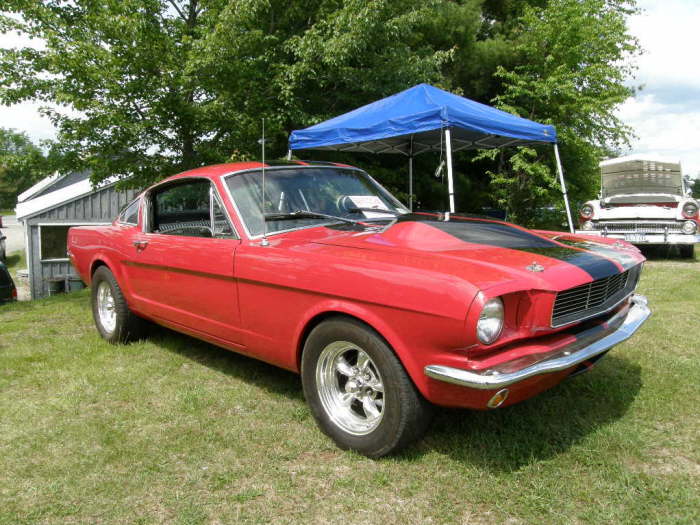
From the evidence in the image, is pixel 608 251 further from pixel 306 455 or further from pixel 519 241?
pixel 306 455

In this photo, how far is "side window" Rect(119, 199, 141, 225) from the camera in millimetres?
4590

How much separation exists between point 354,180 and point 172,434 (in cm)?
225

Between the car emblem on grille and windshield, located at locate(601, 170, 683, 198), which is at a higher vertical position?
windshield, located at locate(601, 170, 683, 198)

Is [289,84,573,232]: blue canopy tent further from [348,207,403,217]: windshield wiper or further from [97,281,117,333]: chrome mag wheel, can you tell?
[97,281,117,333]: chrome mag wheel

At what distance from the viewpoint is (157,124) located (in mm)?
7910

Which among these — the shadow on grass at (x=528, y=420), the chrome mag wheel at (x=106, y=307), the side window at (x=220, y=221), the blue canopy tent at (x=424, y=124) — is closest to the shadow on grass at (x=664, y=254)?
the blue canopy tent at (x=424, y=124)

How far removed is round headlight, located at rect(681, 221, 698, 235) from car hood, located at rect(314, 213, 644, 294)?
7.80 metres

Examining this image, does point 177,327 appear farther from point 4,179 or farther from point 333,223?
point 4,179

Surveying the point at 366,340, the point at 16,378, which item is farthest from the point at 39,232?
the point at 366,340

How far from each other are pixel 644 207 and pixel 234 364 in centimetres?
941

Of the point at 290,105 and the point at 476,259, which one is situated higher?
the point at 290,105

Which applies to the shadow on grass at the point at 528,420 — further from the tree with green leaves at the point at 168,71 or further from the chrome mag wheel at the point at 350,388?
the tree with green leaves at the point at 168,71

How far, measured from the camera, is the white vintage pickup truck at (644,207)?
10070mm

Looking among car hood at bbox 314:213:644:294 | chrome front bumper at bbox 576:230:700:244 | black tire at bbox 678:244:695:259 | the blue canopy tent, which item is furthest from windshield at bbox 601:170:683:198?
car hood at bbox 314:213:644:294
